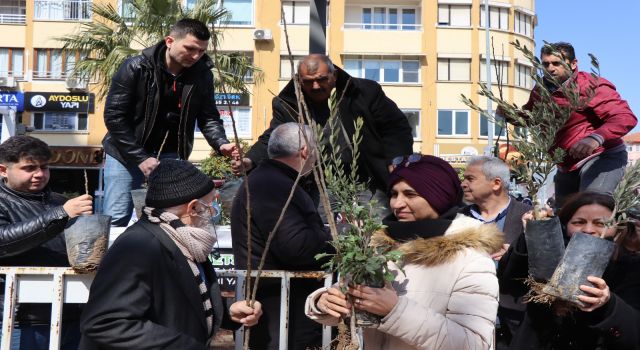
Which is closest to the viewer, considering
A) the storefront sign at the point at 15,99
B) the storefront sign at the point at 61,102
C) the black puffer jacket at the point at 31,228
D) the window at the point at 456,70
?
the black puffer jacket at the point at 31,228

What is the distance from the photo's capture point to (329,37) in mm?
38031

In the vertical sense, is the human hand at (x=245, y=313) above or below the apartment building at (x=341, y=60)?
below

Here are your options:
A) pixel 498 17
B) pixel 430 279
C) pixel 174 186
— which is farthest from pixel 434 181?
pixel 498 17

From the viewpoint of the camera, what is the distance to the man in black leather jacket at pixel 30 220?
155 inches

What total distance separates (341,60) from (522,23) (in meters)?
9.32

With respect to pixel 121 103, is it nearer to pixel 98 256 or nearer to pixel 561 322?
pixel 98 256

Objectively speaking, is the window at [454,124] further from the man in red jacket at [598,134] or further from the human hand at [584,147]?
the human hand at [584,147]

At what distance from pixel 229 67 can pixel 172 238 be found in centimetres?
1799

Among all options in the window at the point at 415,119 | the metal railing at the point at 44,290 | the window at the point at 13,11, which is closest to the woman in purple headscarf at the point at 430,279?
the metal railing at the point at 44,290

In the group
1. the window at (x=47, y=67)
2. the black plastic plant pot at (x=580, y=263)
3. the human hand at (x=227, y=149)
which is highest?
the window at (x=47, y=67)

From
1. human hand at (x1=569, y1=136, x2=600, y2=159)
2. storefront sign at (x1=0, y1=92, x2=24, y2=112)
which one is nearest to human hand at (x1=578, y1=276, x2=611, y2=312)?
human hand at (x1=569, y1=136, x2=600, y2=159)

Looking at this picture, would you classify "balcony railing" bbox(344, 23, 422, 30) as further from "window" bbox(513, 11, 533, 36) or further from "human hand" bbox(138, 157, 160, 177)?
"human hand" bbox(138, 157, 160, 177)

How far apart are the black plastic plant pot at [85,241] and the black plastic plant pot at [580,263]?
2.08 meters

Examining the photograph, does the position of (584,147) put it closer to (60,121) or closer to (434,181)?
(434,181)
